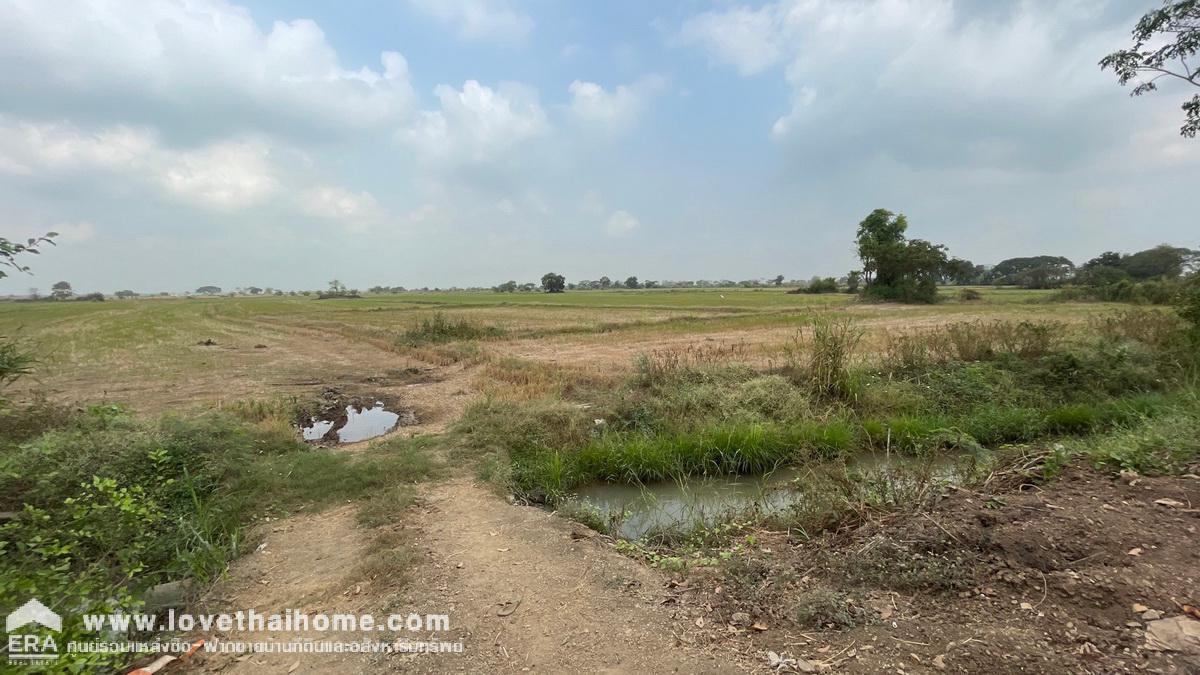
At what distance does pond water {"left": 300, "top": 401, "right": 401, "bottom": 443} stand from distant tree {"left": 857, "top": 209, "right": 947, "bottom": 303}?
5327cm

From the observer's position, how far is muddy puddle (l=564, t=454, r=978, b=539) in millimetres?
5449

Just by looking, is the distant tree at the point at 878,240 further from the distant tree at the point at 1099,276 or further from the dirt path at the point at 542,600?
the dirt path at the point at 542,600

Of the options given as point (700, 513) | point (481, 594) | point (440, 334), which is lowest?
point (700, 513)

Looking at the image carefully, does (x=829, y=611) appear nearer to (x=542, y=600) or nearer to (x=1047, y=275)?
(x=542, y=600)

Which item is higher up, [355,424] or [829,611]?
[829,611]

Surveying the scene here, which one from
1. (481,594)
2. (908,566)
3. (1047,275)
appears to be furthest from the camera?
(1047,275)

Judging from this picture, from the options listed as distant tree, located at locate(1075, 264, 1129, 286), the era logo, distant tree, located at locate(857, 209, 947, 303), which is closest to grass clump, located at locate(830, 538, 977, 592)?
the era logo

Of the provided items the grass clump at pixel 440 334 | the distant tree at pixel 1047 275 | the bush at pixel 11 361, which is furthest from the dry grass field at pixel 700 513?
the distant tree at pixel 1047 275

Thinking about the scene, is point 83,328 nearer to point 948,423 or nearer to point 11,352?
point 11,352

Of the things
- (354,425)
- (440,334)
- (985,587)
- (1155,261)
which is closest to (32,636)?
(985,587)

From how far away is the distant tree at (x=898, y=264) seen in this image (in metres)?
49.4

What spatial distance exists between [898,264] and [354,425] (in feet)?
181

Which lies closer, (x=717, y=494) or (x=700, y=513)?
(x=700, y=513)

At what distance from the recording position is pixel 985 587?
10.7ft
